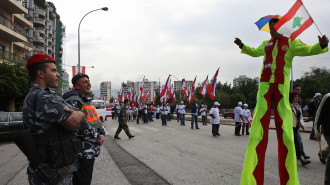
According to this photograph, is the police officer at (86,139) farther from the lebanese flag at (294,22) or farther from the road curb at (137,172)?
the lebanese flag at (294,22)

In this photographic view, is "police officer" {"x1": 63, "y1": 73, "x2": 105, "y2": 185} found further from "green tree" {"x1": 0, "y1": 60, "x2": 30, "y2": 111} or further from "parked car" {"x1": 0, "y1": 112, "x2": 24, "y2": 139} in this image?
"green tree" {"x1": 0, "y1": 60, "x2": 30, "y2": 111}

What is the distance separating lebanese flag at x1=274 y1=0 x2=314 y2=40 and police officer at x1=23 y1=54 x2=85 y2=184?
2.60 m

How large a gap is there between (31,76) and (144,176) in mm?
3161

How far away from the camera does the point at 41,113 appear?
191cm

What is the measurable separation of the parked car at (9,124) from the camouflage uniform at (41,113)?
11.4 metres

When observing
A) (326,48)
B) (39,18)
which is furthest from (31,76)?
(39,18)

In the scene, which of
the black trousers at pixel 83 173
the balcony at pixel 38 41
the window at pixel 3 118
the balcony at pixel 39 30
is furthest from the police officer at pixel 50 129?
the balcony at pixel 39 30

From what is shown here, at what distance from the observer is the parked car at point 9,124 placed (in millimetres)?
11852

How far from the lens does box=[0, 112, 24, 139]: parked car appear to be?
38.9 feet

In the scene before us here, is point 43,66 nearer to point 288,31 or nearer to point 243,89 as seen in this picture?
point 288,31

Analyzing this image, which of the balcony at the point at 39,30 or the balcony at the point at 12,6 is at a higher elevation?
the balcony at the point at 39,30

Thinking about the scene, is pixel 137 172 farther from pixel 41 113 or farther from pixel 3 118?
pixel 3 118

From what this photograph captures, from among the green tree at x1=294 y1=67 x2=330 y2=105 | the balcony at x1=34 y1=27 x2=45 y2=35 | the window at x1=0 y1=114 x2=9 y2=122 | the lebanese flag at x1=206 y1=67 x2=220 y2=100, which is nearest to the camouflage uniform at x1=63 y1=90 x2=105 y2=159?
the window at x1=0 y1=114 x2=9 y2=122

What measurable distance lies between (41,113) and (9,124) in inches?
479
